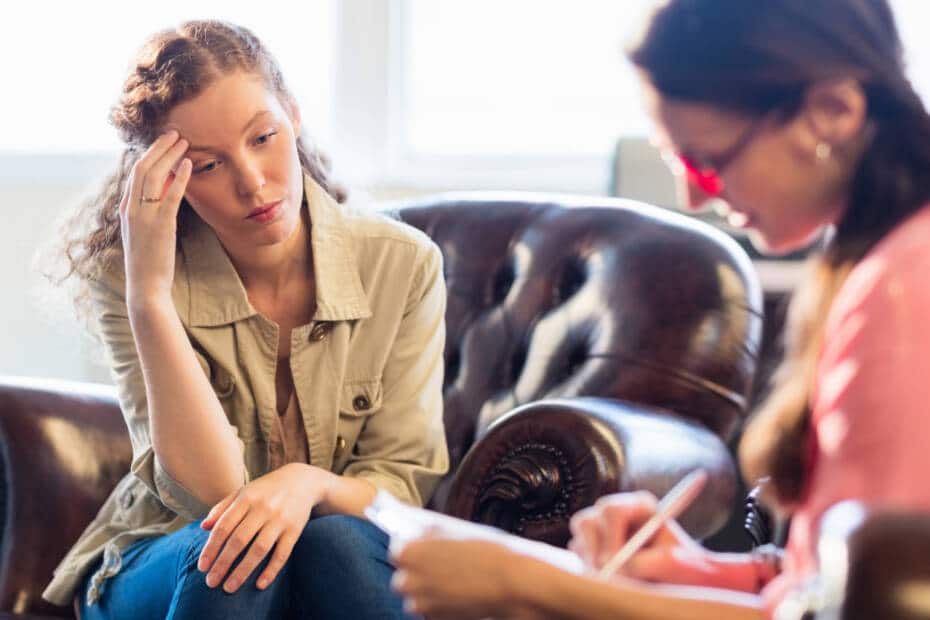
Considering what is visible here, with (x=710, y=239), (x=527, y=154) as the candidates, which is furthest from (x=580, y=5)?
(x=710, y=239)

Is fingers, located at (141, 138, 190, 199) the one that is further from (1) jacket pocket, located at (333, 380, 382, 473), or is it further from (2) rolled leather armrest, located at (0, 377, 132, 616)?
(2) rolled leather armrest, located at (0, 377, 132, 616)

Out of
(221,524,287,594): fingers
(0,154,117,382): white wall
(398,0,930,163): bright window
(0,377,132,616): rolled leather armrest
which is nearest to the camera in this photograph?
(221,524,287,594): fingers

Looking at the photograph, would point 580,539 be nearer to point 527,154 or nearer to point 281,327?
point 281,327

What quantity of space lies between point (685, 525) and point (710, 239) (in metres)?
0.50

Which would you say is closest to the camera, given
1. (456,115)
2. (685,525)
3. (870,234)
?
(870,234)

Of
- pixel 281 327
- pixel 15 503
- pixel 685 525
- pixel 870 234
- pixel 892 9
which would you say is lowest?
pixel 15 503

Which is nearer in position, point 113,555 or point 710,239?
point 113,555

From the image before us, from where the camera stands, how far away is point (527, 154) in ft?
11.1

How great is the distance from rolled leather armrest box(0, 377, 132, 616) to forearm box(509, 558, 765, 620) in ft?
4.06

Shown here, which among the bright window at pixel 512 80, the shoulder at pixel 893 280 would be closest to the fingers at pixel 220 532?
the shoulder at pixel 893 280

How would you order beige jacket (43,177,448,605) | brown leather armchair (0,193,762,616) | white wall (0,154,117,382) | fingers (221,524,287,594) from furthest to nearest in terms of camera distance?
white wall (0,154,117,382)
beige jacket (43,177,448,605)
brown leather armchair (0,193,762,616)
fingers (221,524,287,594)

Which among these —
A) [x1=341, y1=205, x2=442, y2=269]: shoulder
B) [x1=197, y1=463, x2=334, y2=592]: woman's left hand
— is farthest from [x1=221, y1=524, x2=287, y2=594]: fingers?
[x1=341, y1=205, x2=442, y2=269]: shoulder

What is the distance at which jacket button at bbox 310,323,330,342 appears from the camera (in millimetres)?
1945

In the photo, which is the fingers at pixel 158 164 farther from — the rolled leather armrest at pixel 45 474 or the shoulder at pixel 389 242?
the rolled leather armrest at pixel 45 474
